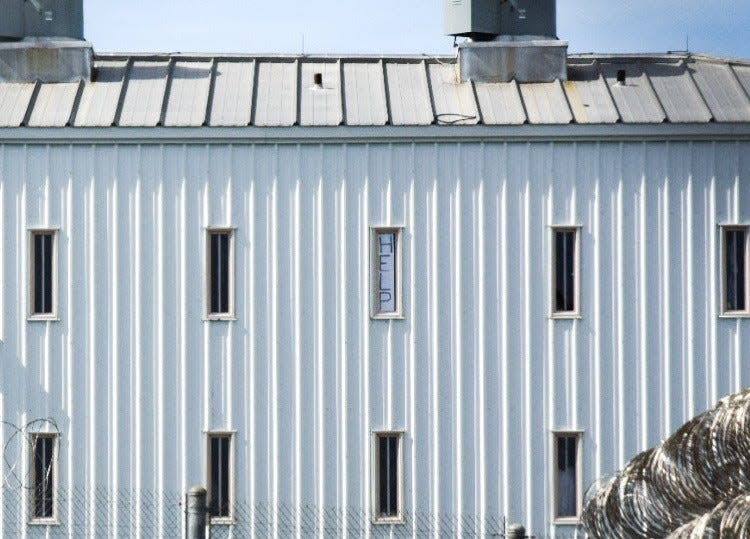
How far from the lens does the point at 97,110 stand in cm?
2416

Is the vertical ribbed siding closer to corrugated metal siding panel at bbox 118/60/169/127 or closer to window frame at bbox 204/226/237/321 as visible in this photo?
window frame at bbox 204/226/237/321

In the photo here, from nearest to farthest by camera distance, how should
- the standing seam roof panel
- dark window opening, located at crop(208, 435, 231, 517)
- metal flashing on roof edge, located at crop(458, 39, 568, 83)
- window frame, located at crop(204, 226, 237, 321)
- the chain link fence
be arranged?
the chain link fence < dark window opening, located at crop(208, 435, 231, 517) < window frame, located at crop(204, 226, 237, 321) < the standing seam roof panel < metal flashing on roof edge, located at crop(458, 39, 568, 83)

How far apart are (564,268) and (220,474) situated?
672cm

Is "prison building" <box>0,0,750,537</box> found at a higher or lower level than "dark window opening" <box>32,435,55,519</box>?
higher

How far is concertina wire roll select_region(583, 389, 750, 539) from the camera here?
58.9 feet

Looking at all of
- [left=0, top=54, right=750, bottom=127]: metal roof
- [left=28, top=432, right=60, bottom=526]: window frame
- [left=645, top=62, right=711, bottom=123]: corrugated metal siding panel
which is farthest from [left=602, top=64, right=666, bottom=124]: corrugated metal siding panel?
[left=28, top=432, right=60, bottom=526]: window frame

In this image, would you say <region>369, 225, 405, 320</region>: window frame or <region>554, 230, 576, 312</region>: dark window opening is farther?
<region>554, 230, 576, 312</region>: dark window opening

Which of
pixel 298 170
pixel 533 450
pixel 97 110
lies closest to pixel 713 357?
pixel 533 450

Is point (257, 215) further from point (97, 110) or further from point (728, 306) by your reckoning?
point (728, 306)

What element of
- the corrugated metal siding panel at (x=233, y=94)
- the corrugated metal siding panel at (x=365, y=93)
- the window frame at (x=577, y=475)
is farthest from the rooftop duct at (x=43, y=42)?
the window frame at (x=577, y=475)

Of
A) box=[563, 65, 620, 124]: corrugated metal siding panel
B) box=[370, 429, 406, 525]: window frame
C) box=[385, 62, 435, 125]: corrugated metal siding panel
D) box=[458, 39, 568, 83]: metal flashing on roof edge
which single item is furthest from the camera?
box=[458, 39, 568, 83]: metal flashing on roof edge

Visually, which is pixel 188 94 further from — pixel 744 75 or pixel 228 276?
pixel 744 75

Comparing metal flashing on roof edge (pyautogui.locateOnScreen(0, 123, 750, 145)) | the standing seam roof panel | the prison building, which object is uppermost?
the standing seam roof panel

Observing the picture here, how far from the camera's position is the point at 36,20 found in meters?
25.7
